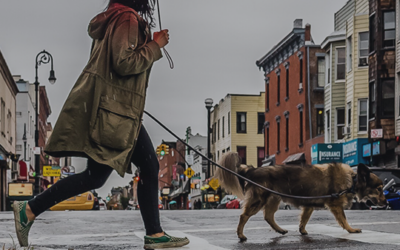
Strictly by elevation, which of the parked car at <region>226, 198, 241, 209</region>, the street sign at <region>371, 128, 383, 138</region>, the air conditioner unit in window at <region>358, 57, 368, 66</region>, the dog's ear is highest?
the air conditioner unit in window at <region>358, 57, 368, 66</region>

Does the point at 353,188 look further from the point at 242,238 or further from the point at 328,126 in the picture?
the point at 328,126

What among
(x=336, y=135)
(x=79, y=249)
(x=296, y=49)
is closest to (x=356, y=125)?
(x=336, y=135)

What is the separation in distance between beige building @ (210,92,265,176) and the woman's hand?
204 ft

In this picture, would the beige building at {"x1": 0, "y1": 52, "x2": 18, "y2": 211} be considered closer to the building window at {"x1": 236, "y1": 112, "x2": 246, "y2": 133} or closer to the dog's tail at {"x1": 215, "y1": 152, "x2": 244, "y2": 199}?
the building window at {"x1": 236, "y1": 112, "x2": 246, "y2": 133}

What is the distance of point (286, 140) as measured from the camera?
177 feet

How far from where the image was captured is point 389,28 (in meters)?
36.9

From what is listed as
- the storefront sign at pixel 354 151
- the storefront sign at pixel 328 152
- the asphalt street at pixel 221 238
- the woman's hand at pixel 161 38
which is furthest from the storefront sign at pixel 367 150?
the woman's hand at pixel 161 38

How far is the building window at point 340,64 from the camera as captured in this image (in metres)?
45.0

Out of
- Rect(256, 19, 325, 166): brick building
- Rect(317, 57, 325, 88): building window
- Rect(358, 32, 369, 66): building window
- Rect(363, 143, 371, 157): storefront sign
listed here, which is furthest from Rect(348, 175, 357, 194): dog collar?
Rect(317, 57, 325, 88): building window

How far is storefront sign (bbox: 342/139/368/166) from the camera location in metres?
39.2

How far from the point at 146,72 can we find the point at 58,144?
949 millimetres

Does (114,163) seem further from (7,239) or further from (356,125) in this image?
(356,125)

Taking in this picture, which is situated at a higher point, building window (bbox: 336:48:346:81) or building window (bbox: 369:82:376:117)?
building window (bbox: 336:48:346:81)

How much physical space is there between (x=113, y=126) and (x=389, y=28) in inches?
1284
